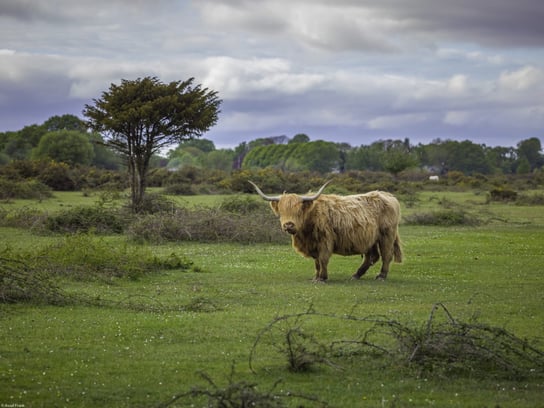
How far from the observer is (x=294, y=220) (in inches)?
669

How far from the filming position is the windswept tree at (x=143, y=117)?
32.7m

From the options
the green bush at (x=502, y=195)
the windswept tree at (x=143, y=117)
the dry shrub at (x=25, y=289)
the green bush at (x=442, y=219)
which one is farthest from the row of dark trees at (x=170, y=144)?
the green bush at (x=502, y=195)

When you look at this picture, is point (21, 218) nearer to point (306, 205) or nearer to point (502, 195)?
point (306, 205)

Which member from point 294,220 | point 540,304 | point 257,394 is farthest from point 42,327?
point 540,304

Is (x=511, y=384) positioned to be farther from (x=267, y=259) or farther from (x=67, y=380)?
(x=267, y=259)

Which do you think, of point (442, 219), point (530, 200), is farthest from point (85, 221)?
point (530, 200)

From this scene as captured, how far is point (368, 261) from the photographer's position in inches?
721

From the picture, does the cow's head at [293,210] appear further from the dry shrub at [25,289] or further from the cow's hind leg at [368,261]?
the dry shrub at [25,289]

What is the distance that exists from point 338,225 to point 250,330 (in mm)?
6320

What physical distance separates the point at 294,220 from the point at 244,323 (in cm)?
518

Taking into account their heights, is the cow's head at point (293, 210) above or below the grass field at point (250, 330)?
above

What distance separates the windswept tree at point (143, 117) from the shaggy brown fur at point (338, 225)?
52.5 feet

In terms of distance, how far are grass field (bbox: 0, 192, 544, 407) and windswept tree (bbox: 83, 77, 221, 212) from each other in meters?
12.1

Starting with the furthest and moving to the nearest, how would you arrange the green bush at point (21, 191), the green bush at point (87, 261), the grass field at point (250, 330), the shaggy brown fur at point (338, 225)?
the green bush at point (21, 191), the shaggy brown fur at point (338, 225), the green bush at point (87, 261), the grass field at point (250, 330)
